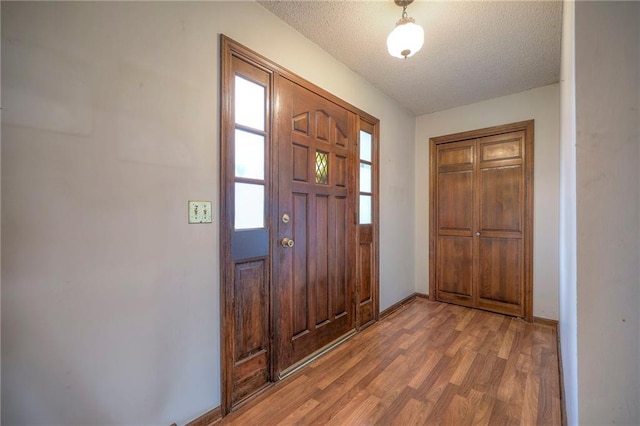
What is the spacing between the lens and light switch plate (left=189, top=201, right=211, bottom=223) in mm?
1445

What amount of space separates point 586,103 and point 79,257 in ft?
6.32

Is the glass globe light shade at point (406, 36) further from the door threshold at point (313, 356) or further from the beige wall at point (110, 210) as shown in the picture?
the door threshold at point (313, 356)

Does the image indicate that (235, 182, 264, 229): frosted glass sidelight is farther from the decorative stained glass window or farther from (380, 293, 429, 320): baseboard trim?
(380, 293, 429, 320): baseboard trim

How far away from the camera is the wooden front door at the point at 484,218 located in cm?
302

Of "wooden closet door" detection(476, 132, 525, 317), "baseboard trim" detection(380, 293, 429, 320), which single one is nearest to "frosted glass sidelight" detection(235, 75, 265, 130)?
"baseboard trim" detection(380, 293, 429, 320)

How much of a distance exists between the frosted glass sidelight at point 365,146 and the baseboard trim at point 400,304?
1.77 metres

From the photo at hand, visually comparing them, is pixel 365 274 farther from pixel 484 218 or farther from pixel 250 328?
pixel 484 218

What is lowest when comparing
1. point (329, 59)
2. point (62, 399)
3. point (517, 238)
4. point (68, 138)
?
point (62, 399)

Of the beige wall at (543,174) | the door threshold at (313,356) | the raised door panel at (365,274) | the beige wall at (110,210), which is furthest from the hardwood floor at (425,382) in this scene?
the beige wall at (110,210)

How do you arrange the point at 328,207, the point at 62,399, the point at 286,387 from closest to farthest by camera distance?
the point at 62,399
the point at 286,387
the point at 328,207

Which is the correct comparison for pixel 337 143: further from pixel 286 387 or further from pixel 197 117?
pixel 286 387

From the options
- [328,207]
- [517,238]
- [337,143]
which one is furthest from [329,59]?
[517,238]

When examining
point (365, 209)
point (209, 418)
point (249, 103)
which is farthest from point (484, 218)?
point (209, 418)

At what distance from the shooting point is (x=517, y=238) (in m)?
3.05
